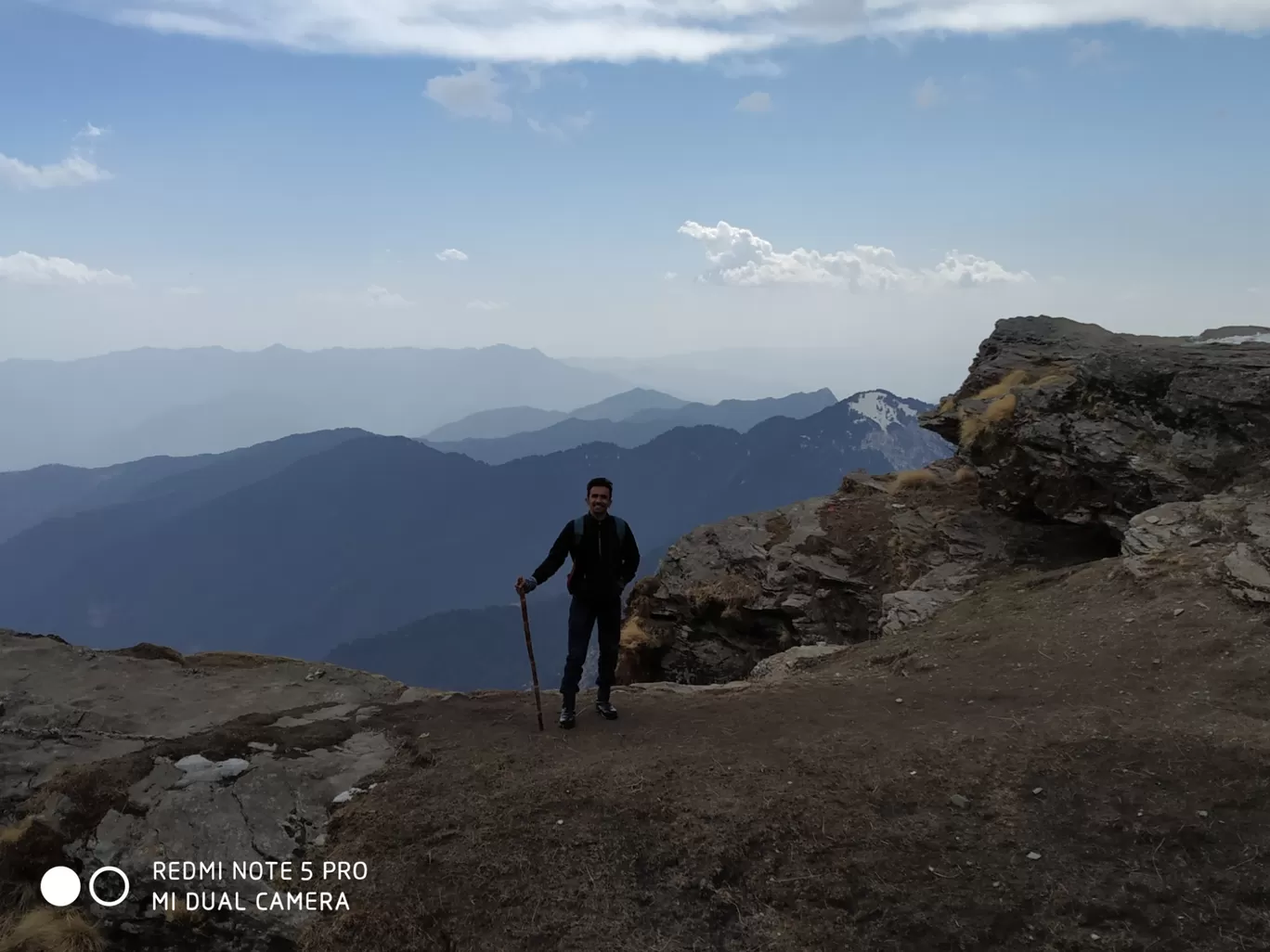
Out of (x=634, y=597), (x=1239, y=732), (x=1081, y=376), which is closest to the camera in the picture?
(x=1239, y=732)

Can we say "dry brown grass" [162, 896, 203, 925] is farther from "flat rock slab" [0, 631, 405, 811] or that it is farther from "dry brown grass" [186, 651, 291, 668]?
"dry brown grass" [186, 651, 291, 668]

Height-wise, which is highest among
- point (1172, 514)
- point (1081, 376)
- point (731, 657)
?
point (1081, 376)

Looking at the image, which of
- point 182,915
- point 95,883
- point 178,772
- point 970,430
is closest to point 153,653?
point 178,772

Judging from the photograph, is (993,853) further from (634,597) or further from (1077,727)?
(634,597)

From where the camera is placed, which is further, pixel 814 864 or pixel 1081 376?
pixel 1081 376

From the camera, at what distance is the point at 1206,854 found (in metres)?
5.85

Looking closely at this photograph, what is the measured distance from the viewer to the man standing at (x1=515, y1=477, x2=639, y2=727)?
9898 millimetres

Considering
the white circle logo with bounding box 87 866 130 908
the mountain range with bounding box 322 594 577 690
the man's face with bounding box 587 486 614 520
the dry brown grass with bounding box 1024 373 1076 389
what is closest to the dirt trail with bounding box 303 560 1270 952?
the white circle logo with bounding box 87 866 130 908

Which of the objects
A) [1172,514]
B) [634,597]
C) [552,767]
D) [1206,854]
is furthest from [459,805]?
[634,597]

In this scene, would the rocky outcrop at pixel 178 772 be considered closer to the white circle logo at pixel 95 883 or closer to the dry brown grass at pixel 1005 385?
the white circle logo at pixel 95 883

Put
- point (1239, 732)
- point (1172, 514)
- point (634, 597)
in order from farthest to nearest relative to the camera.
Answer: point (634, 597) → point (1172, 514) → point (1239, 732)

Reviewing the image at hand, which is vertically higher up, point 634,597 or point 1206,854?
point 1206,854

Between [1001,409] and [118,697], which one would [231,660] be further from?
[1001,409]

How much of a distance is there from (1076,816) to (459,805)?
20.5ft
